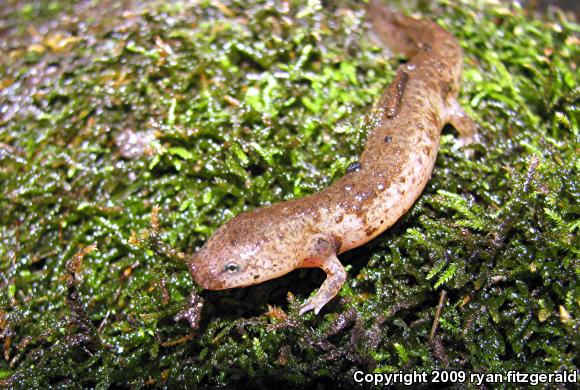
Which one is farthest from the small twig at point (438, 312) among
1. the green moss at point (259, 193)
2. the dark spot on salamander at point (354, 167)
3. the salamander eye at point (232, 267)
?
the salamander eye at point (232, 267)

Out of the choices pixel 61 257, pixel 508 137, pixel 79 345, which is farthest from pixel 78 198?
pixel 508 137

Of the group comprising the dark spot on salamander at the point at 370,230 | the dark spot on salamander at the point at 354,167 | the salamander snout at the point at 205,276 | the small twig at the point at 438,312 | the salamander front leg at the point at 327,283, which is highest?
the dark spot on salamander at the point at 354,167

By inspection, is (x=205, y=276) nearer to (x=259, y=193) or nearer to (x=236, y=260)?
(x=236, y=260)

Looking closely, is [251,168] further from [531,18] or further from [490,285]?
[531,18]

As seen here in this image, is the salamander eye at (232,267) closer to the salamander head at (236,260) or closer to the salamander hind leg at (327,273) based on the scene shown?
the salamander head at (236,260)

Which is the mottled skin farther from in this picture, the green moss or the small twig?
the small twig

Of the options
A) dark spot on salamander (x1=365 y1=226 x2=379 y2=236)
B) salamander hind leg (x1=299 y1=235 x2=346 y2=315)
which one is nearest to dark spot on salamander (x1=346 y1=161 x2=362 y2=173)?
dark spot on salamander (x1=365 y1=226 x2=379 y2=236)

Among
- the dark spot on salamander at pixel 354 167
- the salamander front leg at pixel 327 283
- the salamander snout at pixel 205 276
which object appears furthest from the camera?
the dark spot on salamander at pixel 354 167
